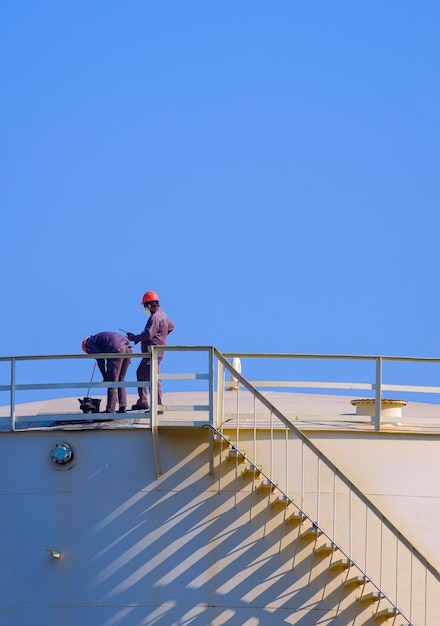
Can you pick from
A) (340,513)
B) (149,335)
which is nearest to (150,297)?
(149,335)

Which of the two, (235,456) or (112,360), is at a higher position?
(112,360)

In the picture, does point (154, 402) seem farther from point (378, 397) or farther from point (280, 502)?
point (378, 397)

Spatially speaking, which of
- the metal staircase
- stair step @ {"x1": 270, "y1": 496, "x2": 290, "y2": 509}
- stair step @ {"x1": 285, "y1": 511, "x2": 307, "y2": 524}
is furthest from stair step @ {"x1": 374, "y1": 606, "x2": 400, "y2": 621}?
stair step @ {"x1": 270, "y1": 496, "x2": 290, "y2": 509}

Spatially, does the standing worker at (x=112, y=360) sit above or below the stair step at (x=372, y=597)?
above

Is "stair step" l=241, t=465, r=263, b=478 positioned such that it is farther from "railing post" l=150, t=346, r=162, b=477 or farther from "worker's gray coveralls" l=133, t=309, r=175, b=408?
"worker's gray coveralls" l=133, t=309, r=175, b=408

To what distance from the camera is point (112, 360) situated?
25.1 m

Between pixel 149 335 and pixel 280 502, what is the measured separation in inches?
149

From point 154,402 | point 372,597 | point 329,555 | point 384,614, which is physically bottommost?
point 384,614

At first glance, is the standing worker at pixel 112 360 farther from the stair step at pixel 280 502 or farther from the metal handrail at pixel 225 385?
the stair step at pixel 280 502

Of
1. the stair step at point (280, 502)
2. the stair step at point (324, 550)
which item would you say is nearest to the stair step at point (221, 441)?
the stair step at point (280, 502)

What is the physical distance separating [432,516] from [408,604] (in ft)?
5.22

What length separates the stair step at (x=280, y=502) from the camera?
77.0ft

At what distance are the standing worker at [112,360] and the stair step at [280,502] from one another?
3201 mm

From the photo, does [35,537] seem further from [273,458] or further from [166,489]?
[273,458]
